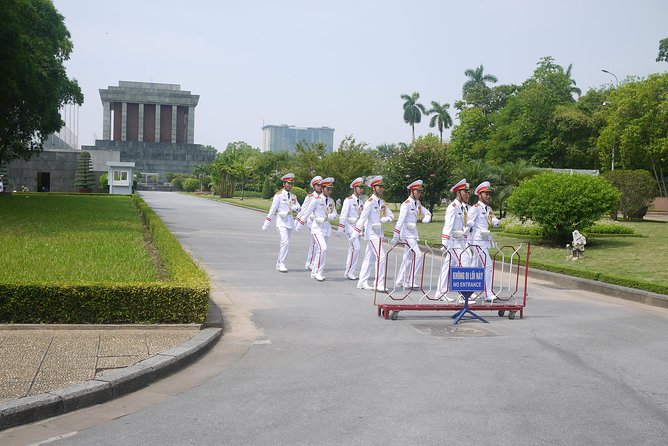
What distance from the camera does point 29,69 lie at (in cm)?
2628

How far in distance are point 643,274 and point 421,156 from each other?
22652 millimetres

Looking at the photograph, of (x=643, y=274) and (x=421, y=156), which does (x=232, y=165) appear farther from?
A: (x=643, y=274)

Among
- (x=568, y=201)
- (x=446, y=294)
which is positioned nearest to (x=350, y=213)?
(x=446, y=294)

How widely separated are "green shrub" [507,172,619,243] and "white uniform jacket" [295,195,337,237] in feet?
23.4

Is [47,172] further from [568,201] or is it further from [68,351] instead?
[68,351]

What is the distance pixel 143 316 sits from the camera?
8086 millimetres

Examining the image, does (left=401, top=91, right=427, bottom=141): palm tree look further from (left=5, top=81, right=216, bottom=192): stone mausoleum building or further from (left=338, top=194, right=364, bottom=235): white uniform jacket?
(left=338, top=194, right=364, bottom=235): white uniform jacket

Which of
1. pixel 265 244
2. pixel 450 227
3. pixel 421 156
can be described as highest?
pixel 421 156

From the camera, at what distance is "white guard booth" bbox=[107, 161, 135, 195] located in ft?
215

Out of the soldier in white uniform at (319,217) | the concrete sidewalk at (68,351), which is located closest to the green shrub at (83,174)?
the soldier in white uniform at (319,217)

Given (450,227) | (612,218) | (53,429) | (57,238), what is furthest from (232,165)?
(53,429)

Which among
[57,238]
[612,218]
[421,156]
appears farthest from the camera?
[421,156]

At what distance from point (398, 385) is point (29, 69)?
24.3 meters

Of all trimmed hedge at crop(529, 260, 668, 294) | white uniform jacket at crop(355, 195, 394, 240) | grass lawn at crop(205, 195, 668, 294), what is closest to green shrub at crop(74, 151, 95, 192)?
grass lawn at crop(205, 195, 668, 294)
